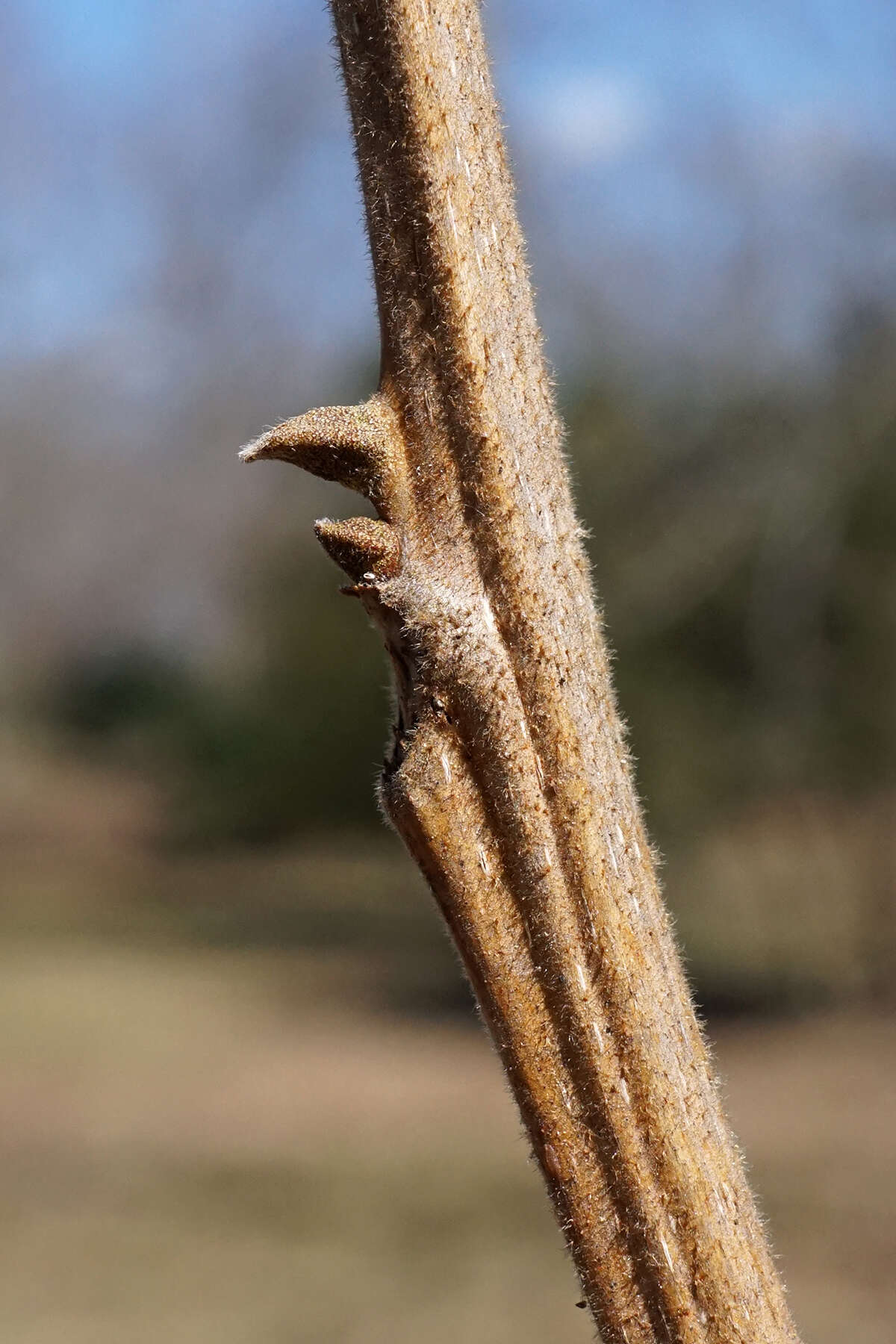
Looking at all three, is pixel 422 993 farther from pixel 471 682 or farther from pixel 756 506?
pixel 471 682

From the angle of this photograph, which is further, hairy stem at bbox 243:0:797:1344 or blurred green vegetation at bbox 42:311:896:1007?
blurred green vegetation at bbox 42:311:896:1007

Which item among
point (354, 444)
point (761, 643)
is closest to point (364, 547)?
point (354, 444)

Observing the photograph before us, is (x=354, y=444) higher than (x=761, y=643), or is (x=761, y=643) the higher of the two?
(x=761, y=643)

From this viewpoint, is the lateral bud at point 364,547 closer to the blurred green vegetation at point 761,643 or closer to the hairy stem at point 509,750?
the hairy stem at point 509,750

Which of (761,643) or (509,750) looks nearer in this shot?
(509,750)

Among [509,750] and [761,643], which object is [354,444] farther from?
[761,643]

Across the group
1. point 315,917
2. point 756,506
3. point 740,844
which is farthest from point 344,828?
point 756,506

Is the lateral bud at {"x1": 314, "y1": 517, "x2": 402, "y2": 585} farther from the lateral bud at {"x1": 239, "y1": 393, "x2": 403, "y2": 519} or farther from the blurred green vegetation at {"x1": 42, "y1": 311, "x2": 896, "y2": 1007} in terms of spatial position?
the blurred green vegetation at {"x1": 42, "y1": 311, "x2": 896, "y2": 1007}

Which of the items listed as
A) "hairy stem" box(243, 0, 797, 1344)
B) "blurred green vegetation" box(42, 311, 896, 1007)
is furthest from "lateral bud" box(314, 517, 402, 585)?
"blurred green vegetation" box(42, 311, 896, 1007)

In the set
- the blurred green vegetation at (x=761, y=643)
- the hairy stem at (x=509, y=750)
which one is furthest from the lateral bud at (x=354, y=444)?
the blurred green vegetation at (x=761, y=643)
